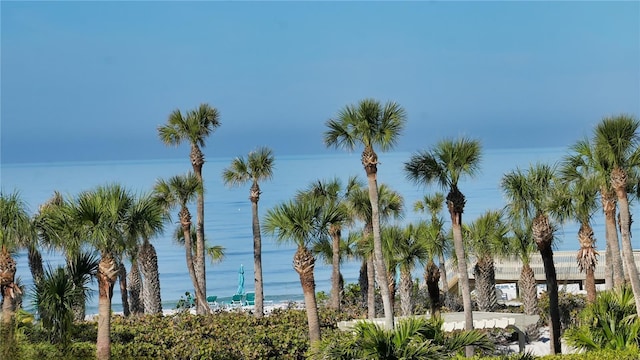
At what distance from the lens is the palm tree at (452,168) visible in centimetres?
2542

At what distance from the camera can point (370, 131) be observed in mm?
25969

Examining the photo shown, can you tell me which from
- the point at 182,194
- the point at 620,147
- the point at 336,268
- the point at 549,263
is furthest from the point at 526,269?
the point at 182,194

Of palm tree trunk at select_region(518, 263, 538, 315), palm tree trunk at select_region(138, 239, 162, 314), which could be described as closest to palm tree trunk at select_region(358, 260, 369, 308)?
palm tree trunk at select_region(518, 263, 538, 315)

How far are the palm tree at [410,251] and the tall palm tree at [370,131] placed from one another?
666 centimetres

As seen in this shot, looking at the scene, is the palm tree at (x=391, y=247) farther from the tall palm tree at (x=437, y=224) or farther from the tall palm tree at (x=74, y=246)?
the tall palm tree at (x=74, y=246)

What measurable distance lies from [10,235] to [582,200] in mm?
14120

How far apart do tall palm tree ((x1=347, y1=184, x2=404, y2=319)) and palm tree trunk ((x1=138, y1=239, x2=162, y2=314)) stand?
6700 mm

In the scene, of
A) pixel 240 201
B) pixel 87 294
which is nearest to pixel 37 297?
pixel 87 294

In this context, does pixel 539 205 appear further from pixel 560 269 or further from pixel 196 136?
pixel 560 269

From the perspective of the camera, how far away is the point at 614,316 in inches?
835

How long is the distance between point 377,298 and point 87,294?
15.5 m

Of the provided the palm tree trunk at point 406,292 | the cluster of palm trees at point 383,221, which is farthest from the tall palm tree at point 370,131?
the palm tree trunk at point 406,292

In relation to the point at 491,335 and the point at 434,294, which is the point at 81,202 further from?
the point at 491,335

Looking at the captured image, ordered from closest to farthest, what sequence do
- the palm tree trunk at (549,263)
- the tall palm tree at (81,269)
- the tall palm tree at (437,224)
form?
the tall palm tree at (81,269) → the palm tree trunk at (549,263) → the tall palm tree at (437,224)
